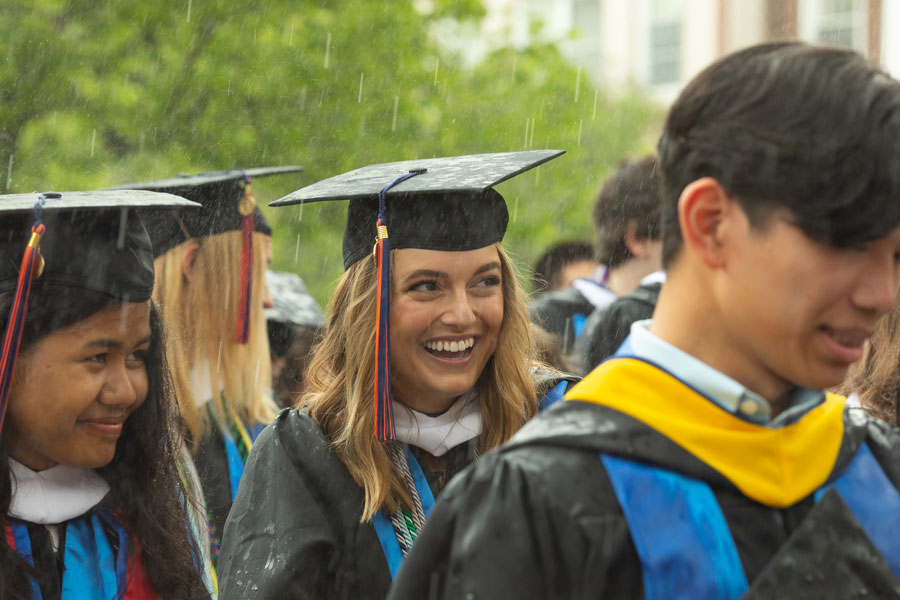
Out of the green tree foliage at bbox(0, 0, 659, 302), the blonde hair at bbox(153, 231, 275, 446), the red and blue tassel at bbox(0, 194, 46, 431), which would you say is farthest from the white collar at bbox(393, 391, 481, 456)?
the green tree foliage at bbox(0, 0, 659, 302)

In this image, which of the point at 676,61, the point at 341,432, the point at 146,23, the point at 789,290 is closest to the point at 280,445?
the point at 341,432

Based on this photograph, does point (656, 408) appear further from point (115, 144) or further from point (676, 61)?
point (676, 61)

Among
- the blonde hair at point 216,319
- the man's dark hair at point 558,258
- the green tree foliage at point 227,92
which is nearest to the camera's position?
the blonde hair at point 216,319

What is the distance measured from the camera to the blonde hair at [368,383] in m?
2.85

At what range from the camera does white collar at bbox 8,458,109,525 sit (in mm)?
2723

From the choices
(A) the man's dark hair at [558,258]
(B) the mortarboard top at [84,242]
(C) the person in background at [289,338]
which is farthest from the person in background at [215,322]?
(A) the man's dark hair at [558,258]

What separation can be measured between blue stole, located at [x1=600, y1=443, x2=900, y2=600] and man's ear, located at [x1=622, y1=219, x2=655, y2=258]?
13.4ft

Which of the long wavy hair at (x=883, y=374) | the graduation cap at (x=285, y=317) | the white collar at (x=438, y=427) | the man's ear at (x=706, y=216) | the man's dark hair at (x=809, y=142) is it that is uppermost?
the man's dark hair at (x=809, y=142)

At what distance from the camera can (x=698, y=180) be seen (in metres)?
1.63

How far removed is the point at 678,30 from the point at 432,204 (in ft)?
84.8

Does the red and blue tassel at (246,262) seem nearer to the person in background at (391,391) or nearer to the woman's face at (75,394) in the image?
the person in background at (391,391)

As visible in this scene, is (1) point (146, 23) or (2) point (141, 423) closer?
(2) point (141, 423)

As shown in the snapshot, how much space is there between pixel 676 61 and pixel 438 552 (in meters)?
27.5

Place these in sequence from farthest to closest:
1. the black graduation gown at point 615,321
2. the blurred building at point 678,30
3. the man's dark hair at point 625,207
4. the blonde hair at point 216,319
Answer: the blurred building at point 678,30 → the man's dark hair at point 625,207 → the black graduation gown at point 615,321 → the blonde hair at point 216,319
